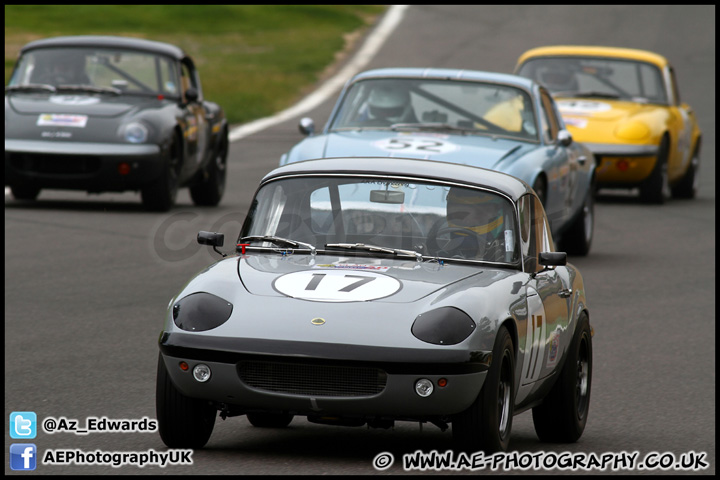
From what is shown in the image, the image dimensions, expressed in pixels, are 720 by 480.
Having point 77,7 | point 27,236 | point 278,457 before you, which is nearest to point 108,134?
point 27,236

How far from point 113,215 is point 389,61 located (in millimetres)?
19183

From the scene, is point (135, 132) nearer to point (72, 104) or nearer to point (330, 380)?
point (72, 104)

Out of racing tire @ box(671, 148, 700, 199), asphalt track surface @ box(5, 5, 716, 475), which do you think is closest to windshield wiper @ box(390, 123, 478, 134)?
asphalt track surface @ box(5, 5, 716, 475)

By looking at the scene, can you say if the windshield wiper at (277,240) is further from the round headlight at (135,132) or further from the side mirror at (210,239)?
the round headlight at (135,132)

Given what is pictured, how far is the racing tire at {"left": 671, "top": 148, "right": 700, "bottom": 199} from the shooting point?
2015 cm

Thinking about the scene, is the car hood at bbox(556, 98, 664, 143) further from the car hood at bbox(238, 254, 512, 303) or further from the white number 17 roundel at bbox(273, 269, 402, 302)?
the white number 17 roundel at bbox(273, 269, 402, 302)

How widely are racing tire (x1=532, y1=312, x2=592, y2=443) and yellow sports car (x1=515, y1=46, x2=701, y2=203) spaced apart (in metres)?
10.7

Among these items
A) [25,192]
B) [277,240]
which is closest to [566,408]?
[277,240]

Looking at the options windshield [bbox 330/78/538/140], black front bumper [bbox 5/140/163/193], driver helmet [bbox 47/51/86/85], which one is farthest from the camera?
driver helmet [bbox 47/51/86/85]

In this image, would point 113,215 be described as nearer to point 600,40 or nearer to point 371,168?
point 371,168

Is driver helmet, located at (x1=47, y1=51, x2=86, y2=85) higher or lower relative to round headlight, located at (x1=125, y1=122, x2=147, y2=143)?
higher

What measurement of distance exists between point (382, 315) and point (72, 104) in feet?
34.0

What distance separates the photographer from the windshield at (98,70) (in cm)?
1652

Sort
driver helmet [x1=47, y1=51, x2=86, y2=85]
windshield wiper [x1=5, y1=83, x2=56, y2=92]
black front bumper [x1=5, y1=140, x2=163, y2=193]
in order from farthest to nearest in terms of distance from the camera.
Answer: driver helmet [x1=47, y1=51, x2=86, y2=85]
windshield wiper [x1=5, y1=83, x2=56, y2=92]
black front bumper [x1=5, y1=140, x2=163, y2=193]
